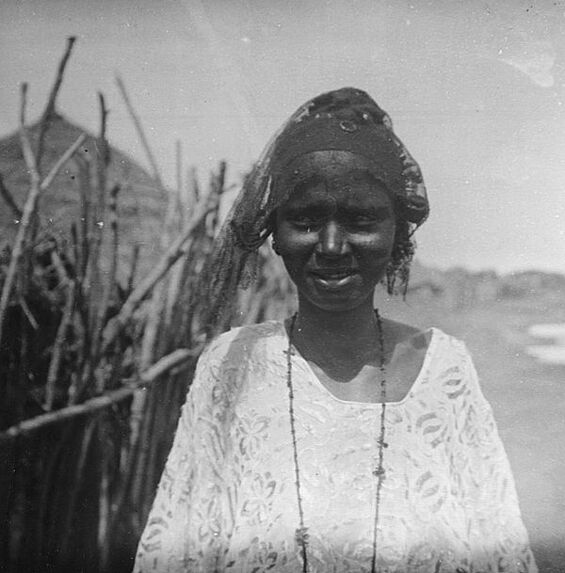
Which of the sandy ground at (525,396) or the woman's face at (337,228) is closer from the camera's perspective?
the woman's face at (337,228)

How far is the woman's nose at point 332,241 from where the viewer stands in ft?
4.62

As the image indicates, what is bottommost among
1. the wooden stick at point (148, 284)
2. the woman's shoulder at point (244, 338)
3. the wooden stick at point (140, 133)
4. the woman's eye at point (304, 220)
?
the woman's shoulder at point (244, 338)

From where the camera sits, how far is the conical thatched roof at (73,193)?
5.13 feet

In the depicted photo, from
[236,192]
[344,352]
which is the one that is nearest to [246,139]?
[236,192]

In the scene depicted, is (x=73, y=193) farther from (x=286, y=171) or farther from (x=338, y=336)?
(x=338, y=336)

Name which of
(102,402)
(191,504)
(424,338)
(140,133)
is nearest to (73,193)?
(140,133)

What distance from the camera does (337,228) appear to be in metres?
1.42

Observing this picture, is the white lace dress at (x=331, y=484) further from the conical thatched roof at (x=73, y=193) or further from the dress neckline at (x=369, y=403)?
the conical thatched roof at (x=73, y=193)

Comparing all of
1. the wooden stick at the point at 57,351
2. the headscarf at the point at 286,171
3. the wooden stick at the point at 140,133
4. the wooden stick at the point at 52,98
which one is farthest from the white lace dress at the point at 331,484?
the wooden stick at the point at 52,98

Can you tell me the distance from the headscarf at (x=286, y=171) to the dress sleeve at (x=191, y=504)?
0.80ft

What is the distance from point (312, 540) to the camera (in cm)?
138

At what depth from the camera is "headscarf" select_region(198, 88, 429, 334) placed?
1415 millimetres

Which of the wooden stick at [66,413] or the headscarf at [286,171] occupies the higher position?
the headscarf at [286,171]

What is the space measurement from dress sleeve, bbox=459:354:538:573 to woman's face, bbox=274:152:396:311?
37 centimetres
